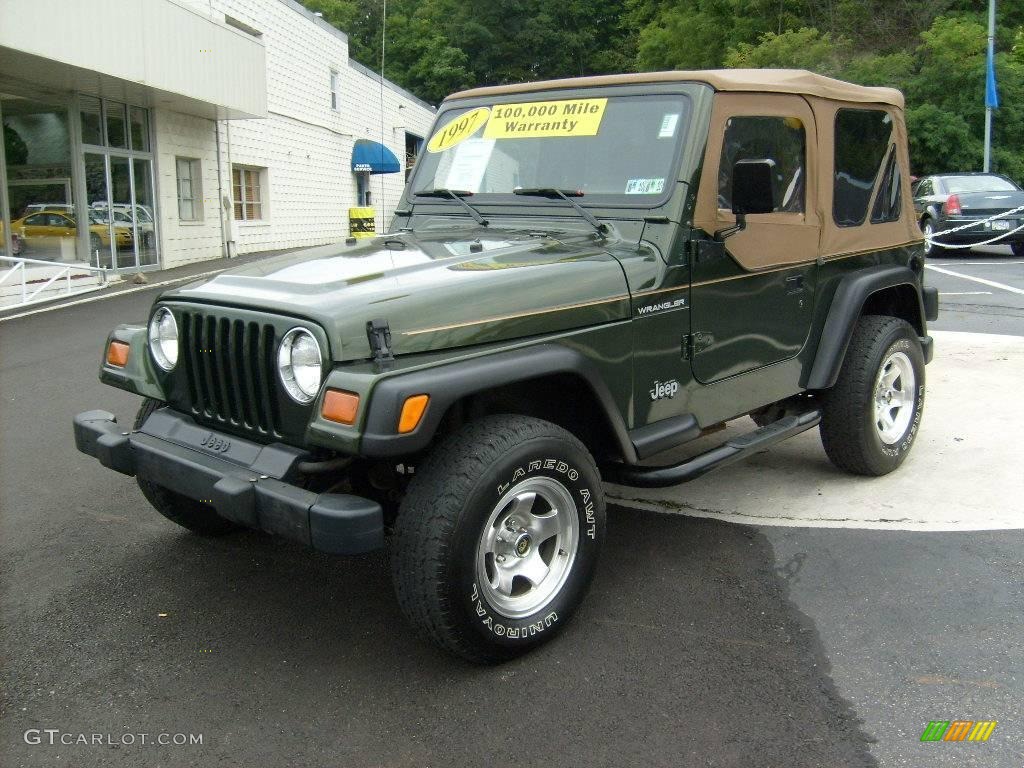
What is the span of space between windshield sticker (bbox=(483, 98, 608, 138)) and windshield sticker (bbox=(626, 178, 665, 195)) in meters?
0.35

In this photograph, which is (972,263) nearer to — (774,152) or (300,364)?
(774,152)

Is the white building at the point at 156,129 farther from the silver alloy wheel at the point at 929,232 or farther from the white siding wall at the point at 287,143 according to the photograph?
the silver alloy wheel at the point at 929,232

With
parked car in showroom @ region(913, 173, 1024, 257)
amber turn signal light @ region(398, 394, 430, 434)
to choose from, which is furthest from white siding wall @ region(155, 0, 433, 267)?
amber turn signal light @ region(398, 394, 430, 434)

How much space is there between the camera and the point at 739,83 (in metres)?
4.13

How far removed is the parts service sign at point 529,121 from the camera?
4.25 meters

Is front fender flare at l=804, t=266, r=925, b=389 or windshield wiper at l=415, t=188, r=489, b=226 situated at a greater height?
windshield wiper at l=415, t=188, r=489, b=226

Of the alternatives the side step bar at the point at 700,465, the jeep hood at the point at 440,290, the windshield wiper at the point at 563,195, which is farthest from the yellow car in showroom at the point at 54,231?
the side step bar at the point at 700,465

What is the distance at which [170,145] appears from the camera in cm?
1873

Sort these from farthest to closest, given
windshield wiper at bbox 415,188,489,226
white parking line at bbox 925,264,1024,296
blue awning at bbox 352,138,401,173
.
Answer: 1. blue awning at bbox 352,138,401,173
2. white parking line at bbox 925,264,1024,296
3. windshield wiper at bbox 415,188,489,226

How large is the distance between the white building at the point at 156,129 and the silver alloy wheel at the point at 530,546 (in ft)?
39.1

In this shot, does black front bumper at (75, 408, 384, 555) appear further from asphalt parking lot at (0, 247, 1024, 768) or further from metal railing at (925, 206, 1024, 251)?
metal railing at (925, 206, 1024, 251)

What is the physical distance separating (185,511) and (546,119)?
248 centimetres

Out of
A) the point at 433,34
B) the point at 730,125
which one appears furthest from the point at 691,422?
the point at 433,34

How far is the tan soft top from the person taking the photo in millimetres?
4086
